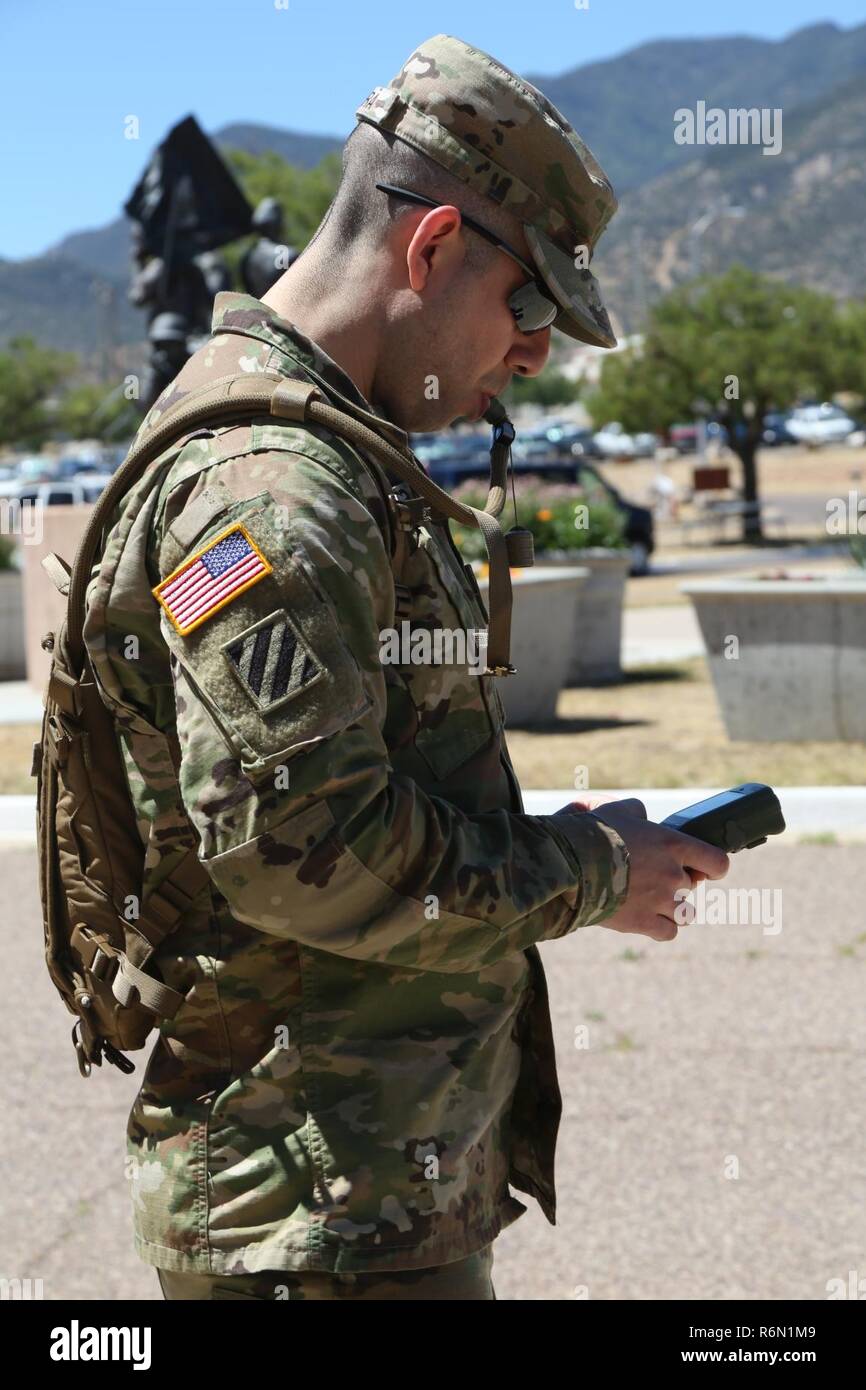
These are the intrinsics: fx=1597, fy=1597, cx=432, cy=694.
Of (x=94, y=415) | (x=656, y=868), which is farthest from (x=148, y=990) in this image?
(x=94, y=415)

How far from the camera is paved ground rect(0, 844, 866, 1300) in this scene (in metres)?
3.59

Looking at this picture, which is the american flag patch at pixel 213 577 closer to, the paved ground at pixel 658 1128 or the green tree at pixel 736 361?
the paved ground at pixel 658 1128

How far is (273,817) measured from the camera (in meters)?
1.48

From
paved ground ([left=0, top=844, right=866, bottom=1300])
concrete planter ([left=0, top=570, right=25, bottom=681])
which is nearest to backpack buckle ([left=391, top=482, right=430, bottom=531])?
paved ground ([left=0, top=844, right=866, bottom=1300])

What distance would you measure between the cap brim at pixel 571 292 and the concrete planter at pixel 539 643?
8362 millimetres

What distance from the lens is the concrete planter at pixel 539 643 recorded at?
10492 mm

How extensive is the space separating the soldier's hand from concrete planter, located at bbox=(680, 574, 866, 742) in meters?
7.47

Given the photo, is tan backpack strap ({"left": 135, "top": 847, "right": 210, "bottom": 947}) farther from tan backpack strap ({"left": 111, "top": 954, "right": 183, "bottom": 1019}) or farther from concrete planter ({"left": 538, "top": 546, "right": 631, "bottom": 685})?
concrete planter ({"left": 538, "top": 546, "right": 631, "bottom": 685})

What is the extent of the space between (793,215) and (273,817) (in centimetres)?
17881

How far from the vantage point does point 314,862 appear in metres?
1.49

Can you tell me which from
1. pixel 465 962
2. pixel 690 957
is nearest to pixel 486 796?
pixel 465 962

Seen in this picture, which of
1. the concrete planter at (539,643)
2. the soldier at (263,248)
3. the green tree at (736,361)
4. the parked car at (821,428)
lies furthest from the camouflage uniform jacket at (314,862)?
the parked car at (821,428)

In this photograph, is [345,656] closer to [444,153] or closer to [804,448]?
[444,153]
